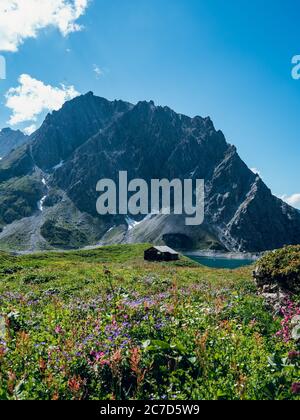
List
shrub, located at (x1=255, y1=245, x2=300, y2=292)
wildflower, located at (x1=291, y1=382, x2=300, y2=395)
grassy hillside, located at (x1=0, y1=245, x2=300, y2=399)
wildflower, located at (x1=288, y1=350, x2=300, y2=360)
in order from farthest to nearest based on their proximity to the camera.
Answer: shrub, located at (x1=255, y1=245, x2=300, y2=292) < wildflower, located at (x1=288, y1=350, x2=300, y2=360) < grassy hillside, located at (x1=0, y1=245, x2=300, y2=399) < wildflower, located at (x1=291, y1=382, x2=300, y2=395)

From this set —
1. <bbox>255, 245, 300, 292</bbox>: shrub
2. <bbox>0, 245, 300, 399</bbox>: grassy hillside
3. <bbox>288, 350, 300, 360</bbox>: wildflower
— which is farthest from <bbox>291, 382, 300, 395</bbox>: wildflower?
<bbox>255, 245, 300, 292</bbox>: shrub

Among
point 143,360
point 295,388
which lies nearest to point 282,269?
point 295,388

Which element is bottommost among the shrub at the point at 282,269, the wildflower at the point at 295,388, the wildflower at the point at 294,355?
the wildflower at the point at 295,388

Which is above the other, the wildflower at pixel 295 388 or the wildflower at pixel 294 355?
the wildflower at pixel 294 355

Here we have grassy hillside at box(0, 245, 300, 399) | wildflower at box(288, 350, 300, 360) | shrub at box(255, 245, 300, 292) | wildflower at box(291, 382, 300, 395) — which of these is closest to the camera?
wildflower at box(291, 382, 300, 395)

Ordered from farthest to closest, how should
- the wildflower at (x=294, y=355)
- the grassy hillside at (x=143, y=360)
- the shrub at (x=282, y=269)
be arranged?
the shrub at (x=282, y=269) < the wildflower at (x=294, y=355) < the grassy hillside at (x=143, y=360)

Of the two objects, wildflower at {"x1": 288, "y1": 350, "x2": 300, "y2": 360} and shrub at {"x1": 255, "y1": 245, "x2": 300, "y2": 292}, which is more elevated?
shrub at {"x1": 255, "y1": 245, "x2": 300, "y2": 292}

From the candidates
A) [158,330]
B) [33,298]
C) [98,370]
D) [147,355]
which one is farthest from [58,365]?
[33,298]

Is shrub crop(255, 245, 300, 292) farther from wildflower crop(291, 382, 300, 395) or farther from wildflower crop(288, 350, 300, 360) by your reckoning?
wildflower crop(291, 382, 300, 395)

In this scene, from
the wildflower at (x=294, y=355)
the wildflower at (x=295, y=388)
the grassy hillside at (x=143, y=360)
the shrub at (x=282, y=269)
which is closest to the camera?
the wildflower at (x=295, y=388)

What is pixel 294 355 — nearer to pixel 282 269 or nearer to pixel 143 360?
pixel 143 360

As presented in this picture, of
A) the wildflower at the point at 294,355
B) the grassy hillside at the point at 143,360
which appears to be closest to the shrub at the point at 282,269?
the grassy hillside at the point at 143,360

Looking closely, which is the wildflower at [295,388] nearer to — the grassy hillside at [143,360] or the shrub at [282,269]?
the grassy hillside at [143,360]
